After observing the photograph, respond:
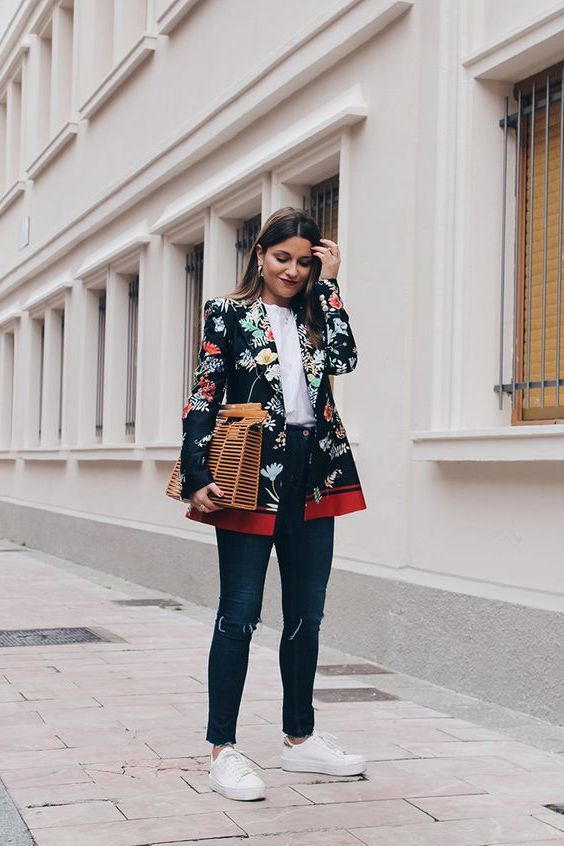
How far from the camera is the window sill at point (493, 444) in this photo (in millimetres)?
5934

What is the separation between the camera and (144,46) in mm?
12820

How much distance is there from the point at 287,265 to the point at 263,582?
1.07m

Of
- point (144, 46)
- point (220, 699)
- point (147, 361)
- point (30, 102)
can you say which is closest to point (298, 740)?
point (220, 699)

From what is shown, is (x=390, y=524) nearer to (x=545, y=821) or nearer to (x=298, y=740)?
(x=298, y=740)

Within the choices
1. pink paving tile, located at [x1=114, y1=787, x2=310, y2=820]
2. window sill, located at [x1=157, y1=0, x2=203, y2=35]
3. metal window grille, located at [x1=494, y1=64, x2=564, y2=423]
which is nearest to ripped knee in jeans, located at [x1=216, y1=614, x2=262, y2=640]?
pink paving tile, located at [x1=114, y1=787, x2=310, y2=820]

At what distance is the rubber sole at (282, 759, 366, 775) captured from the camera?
4742 mm

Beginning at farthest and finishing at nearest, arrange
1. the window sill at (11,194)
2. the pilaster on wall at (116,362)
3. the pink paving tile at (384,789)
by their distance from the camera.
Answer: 1. the window sill at (11,194)
2. the pilaster on wall at (116,362)
3. the pink paving tile at (384,789)

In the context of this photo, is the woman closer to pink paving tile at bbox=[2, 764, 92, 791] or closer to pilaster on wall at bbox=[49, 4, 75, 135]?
pink paving tile at bbox=[2, 764, 92, 791]

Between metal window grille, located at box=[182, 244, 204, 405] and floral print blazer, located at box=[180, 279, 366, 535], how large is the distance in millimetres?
7339

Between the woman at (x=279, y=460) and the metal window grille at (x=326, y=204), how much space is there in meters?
4.51

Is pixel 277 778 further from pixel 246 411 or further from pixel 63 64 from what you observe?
pixel 63 64

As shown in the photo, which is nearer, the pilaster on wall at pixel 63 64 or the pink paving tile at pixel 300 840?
the pink paving tile at pixel 300 840

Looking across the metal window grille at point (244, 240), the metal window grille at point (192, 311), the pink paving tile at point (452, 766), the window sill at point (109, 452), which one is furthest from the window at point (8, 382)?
the pink paving tile at point (452, 766)

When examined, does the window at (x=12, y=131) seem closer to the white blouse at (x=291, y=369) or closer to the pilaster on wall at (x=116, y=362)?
the pilaster on wall at (x=116, y=362)
